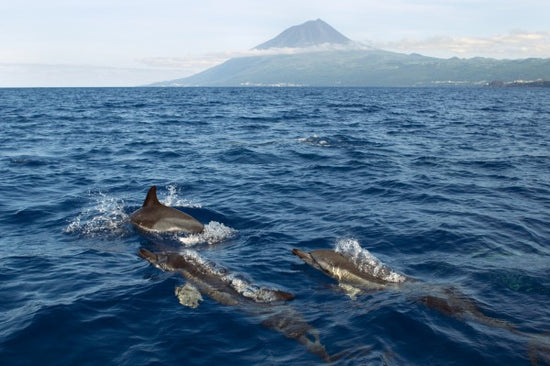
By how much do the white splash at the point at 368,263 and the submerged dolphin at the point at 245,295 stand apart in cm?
255

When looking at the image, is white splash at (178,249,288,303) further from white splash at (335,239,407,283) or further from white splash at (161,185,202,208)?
white splash at (161,185,202,208)

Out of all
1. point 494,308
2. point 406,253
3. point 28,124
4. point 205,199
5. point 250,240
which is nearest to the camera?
point 494,308

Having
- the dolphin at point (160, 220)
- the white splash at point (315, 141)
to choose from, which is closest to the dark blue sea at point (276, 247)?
the dolphin at point (160, 220)

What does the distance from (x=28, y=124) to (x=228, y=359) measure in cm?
4863

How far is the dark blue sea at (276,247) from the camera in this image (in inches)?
374

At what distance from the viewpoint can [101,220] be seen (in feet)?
58.0

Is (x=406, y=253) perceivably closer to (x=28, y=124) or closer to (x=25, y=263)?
(x=25, y=263)

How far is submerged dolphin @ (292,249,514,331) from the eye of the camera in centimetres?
1082

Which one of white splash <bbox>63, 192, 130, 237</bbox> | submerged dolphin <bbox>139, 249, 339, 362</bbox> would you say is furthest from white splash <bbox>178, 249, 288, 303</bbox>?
white splash <bbox>63, 192, 130, 237</bbox>

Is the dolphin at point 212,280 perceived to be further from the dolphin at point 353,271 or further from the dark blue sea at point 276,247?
the dolphin at point 353,271

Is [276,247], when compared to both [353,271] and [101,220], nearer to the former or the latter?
[353,271]

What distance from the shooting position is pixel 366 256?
558 inches

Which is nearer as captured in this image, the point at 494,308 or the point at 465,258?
the point at 494,308

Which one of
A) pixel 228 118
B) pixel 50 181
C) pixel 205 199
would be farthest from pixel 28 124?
pixel 205 199
